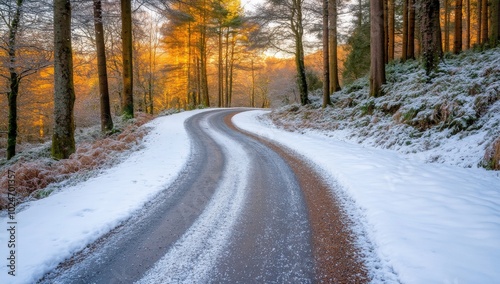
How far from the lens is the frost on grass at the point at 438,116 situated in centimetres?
→ 607

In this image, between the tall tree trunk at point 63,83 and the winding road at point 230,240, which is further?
the tall tree trunk at point 63,83

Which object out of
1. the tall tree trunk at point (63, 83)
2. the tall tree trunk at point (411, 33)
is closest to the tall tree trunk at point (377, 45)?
the tall tree trunk at point (411, 33)

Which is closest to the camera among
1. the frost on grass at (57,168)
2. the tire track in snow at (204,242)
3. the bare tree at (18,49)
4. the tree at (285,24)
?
the tire track in snow at (204,242)

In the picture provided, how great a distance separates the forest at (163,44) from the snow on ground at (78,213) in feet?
10.9

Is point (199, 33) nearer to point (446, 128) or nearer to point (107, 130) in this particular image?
point (107, 130)

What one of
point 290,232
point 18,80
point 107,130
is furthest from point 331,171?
point 18,80

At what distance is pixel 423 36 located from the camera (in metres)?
9.95

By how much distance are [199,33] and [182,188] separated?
87.1 ft

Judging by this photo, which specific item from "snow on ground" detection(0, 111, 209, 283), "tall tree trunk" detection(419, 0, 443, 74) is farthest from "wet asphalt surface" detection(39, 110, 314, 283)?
"tall tree trunk" detection(419, 0, 443, 74)

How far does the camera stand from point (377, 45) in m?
11.2

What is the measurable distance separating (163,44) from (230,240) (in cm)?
3067

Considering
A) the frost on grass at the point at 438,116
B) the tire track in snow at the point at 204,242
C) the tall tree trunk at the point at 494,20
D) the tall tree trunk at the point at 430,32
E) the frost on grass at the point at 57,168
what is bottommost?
the tire track in snow at the point at 204,242

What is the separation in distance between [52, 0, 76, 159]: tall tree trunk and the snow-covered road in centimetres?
279

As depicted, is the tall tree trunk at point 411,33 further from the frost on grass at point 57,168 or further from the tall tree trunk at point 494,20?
the frost on grass at point 57,168
